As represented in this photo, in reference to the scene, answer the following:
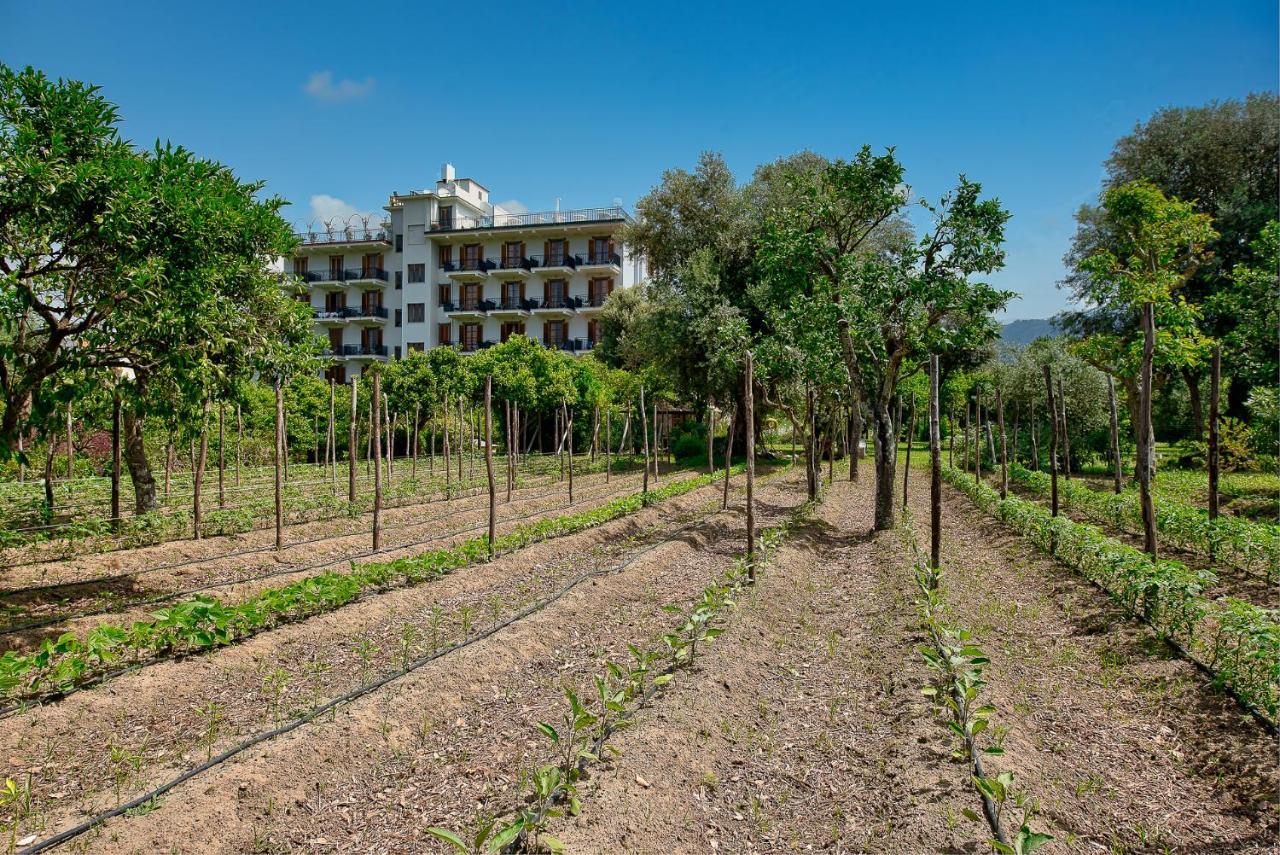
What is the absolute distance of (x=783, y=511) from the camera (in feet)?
63.7

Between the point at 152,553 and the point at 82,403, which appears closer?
the point at 152,553

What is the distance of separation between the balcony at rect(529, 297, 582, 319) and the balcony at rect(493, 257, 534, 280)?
2160mm

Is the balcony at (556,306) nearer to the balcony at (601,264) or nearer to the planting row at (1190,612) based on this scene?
the balcony at (601,264)

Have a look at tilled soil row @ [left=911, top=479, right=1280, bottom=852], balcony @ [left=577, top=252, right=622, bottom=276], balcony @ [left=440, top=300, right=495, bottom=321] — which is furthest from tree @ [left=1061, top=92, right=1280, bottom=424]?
balcony @ [left=440, top=300, right=495, bottom=321]

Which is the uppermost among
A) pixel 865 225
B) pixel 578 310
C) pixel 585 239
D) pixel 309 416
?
pixel 585 239

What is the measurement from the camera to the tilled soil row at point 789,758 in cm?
473

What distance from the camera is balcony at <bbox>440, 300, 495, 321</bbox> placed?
50.9m

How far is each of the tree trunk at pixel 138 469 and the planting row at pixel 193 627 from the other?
6.71 meters

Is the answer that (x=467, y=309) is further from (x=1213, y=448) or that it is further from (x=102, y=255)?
(x=1213, y=448)

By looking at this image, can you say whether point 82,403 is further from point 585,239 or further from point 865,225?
point 585,239

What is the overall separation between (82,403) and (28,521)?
2.47 m

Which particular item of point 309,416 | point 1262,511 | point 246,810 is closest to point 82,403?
point 246,810

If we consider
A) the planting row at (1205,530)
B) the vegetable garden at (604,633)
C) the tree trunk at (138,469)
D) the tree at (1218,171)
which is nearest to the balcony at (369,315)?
the vegetable garden at (604,633)

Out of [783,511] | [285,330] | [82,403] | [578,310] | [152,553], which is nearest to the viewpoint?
[152,553]
